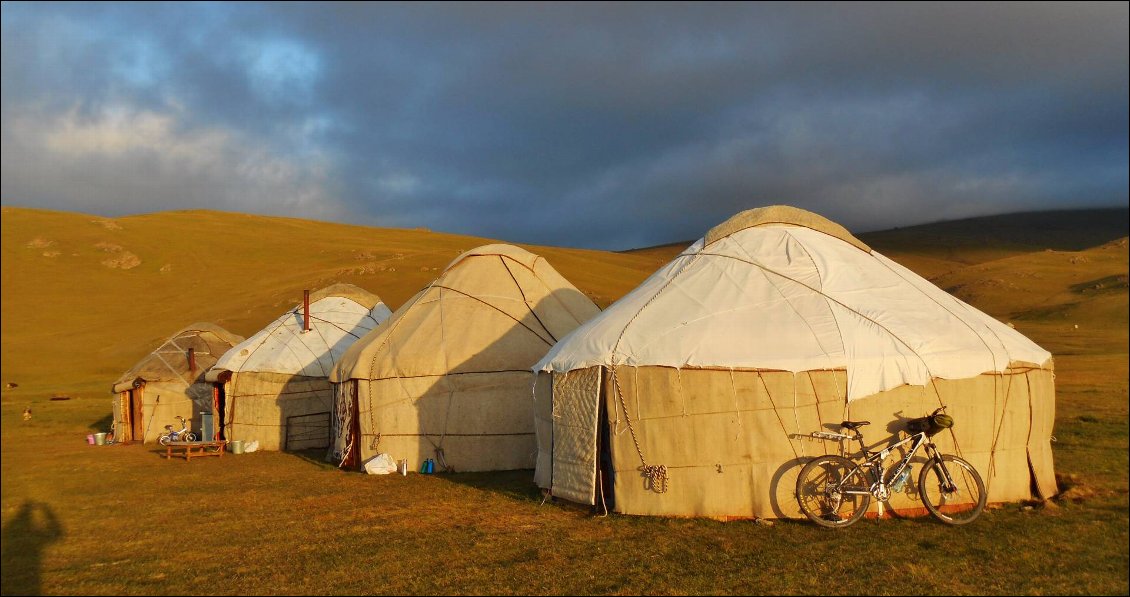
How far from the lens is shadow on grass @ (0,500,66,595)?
23.3ft

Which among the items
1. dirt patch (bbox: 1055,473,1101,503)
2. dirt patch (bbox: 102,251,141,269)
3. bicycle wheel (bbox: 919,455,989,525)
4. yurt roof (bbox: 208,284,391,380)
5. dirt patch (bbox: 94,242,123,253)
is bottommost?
dirt patch (bbox: 1055,473,1101,503)

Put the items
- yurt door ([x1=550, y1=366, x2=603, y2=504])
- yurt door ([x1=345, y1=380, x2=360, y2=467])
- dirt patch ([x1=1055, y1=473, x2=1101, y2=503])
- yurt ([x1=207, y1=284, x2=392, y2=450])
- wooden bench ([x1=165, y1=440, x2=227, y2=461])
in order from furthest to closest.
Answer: yurt ([x1=207, y1=284, x2=392, y2=450]), wooden bench ([x1=165, y1=440, x2=227, y2=461]), yurt door ([x1=345, y1=380, x2=360, y2=467]), yurt door ([x1=550, y1=366, x2=603, y2=504]), dirt patch ([x1=1055, y1=473, x2=1101, y2=503])

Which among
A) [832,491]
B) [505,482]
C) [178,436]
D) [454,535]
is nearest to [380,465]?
[505,482]

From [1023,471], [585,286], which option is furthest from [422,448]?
[585,286]

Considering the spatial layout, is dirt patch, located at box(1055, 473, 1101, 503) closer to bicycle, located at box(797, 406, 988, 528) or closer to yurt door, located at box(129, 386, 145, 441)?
bicycle, located at box(797, 406, 988, 528)

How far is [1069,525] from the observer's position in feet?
27.1

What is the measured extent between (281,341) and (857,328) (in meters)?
14.1

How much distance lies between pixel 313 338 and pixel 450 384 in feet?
22.3

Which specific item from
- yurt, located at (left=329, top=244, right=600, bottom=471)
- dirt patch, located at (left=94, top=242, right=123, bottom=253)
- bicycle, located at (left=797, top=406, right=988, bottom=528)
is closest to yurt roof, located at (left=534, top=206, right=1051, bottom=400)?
bicycle, located at (left=797, top=406, right=988, bottom=528)

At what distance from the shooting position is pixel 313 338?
19.0m

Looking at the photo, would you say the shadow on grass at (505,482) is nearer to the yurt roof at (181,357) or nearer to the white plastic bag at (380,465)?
the white plastic bag at (380,465)

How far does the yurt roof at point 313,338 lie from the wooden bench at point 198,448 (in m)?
1.65

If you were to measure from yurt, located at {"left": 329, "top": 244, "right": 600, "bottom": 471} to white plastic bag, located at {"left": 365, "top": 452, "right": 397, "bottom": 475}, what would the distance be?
19cm

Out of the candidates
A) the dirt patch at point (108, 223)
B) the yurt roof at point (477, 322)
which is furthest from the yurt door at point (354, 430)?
the dirt patch at point (108, 223)
